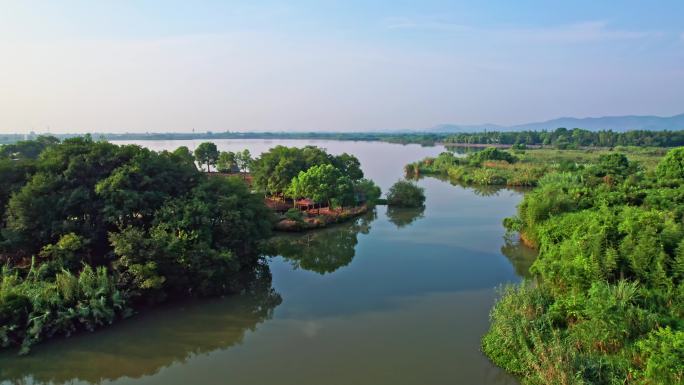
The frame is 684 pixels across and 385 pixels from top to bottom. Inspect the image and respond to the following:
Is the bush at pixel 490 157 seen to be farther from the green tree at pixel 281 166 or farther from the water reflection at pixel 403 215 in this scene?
the green tree at pixel 281 166

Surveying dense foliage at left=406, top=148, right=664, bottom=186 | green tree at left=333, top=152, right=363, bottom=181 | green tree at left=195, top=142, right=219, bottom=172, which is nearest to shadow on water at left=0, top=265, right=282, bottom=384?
green tree at left=333, top=152, right=363, bottom=181

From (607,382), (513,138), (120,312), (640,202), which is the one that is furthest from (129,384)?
(513,138)

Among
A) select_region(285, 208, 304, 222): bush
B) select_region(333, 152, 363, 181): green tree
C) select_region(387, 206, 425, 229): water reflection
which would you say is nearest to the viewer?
select_region(285, 208, 304, 222): bush

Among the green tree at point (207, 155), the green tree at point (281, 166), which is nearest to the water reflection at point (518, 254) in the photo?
the green tree at point (281, 166)

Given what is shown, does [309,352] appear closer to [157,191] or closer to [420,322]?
[420,322]

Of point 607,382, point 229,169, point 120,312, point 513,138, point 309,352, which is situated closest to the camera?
point 607,382

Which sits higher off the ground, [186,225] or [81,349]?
[186,225]

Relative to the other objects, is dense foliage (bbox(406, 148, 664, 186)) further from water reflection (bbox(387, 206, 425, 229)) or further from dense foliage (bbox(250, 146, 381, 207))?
dense foliage (bbox(250, 146, 381, 207))
